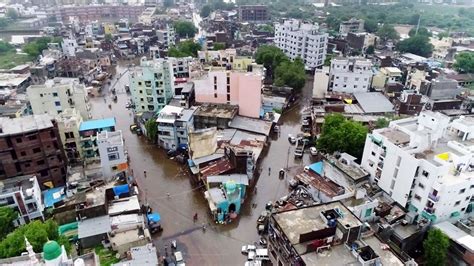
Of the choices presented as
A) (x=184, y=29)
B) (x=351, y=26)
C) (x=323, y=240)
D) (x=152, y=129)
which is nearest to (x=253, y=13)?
(x=184, y=29)

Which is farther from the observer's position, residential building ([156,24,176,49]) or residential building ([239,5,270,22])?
residential building ([239,5,270,22])

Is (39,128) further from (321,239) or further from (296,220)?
(321,239)

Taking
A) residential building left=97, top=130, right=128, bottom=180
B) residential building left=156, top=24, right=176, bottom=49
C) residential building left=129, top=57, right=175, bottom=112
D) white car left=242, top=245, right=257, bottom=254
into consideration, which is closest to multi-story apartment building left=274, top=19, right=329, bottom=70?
residential building left=156, top=24, right=176, bottom=49

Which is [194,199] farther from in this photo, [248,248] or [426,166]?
[426,166]

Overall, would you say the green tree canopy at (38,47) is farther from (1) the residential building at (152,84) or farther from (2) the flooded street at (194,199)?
(1) the residential building at (152,84)

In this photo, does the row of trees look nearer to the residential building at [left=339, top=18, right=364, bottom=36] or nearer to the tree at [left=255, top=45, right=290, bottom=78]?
the tree at [left=255, top=45, right=290, bottom=78]

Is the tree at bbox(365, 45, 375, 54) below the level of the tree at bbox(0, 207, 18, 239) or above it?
above

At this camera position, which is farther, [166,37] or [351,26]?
[351,26]
